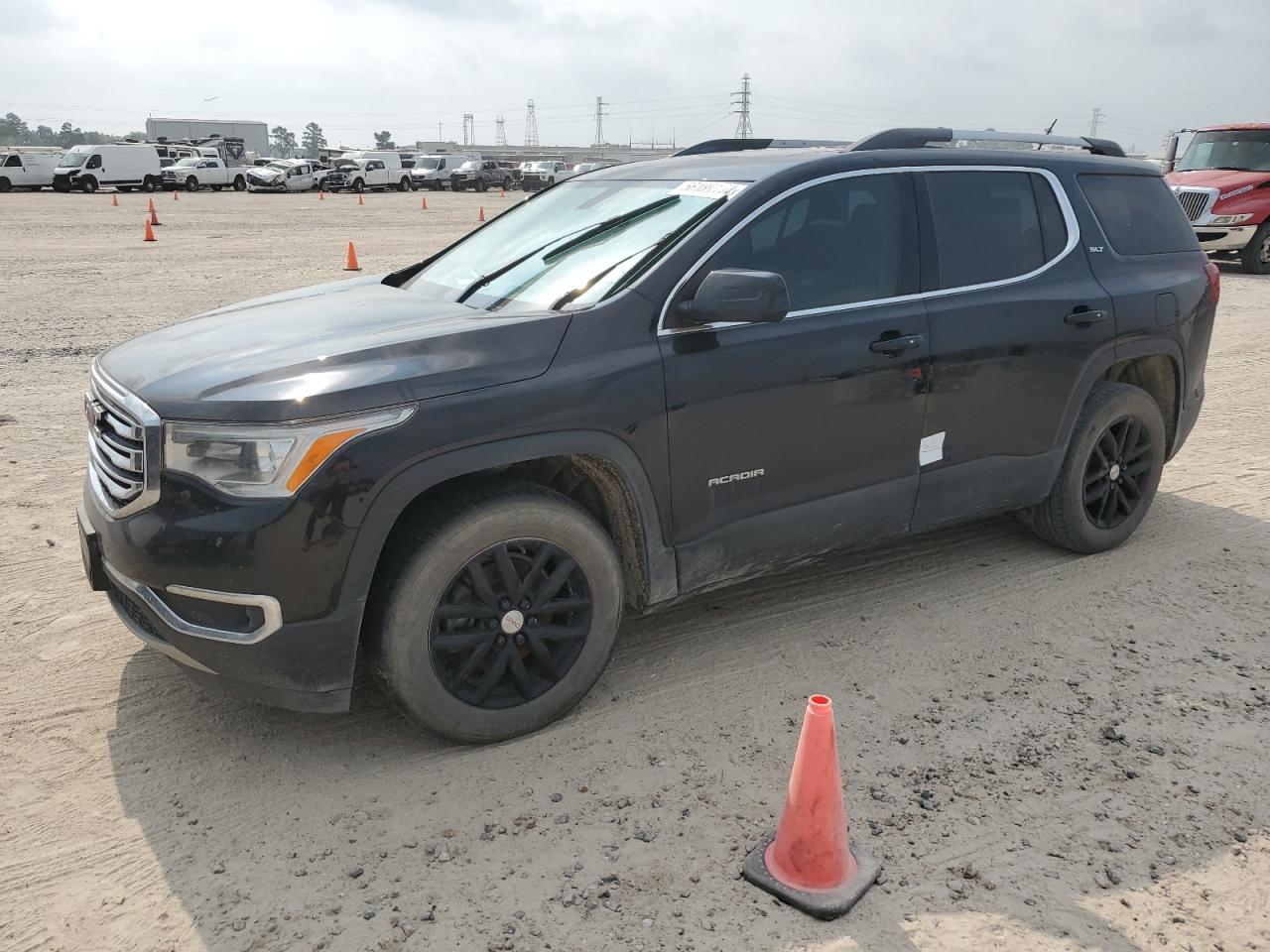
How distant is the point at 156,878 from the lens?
2754 mm

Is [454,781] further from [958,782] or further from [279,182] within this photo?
[279,182]

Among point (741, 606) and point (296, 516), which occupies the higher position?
point (296, 516)

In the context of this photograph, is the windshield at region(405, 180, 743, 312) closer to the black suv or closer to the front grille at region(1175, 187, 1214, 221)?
the black suv

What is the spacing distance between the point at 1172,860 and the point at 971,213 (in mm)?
2614

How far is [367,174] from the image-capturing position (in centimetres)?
4222

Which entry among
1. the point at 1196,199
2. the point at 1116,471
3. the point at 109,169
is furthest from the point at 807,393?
the point at 109,169

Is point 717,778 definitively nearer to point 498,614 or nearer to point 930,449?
point 498,614

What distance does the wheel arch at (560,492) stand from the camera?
2973mm

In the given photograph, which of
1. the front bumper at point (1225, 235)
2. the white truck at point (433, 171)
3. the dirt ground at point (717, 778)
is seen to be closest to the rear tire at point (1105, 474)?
the dirt ground at point (717, 778)

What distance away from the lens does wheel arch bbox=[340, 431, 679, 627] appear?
2973 mm

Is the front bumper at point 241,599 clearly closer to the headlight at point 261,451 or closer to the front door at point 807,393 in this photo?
the headlight at point 261,451

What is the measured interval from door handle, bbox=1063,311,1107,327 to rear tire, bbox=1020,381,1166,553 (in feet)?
1.25

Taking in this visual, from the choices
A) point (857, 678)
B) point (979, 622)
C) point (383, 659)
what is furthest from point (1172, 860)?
point (383, 659)

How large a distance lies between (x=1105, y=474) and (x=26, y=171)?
39.8m
